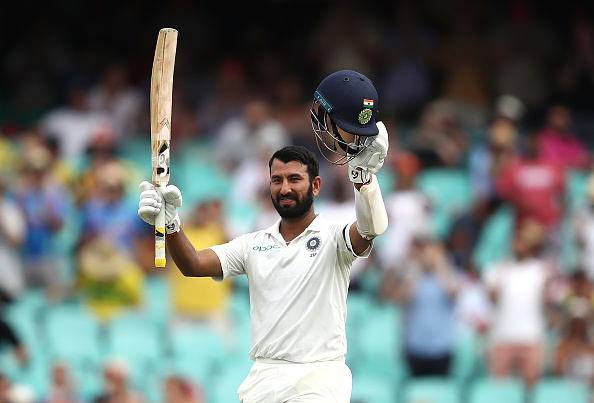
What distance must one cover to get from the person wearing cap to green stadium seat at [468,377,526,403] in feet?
14.9

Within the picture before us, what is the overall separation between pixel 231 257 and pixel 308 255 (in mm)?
513

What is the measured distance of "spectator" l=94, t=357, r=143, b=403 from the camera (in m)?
9.98

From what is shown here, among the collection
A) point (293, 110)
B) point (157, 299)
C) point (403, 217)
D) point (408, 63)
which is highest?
point (408, 63)

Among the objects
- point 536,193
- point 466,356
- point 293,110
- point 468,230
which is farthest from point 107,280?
point 536,193

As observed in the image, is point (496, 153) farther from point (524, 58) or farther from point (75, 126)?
point (75, 126)

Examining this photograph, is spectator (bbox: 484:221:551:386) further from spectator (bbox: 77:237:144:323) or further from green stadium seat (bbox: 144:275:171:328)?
spectator (bbox: 77:237:144:323)

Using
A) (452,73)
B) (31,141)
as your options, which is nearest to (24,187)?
(31,141)

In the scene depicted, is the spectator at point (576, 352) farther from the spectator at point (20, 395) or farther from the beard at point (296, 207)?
the beard at point (296, 207)

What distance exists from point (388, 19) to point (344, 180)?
4.60 m

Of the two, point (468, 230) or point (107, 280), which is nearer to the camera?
point (107, 280)

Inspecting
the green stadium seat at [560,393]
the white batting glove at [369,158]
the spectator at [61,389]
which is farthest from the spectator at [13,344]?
the white batting glove at [369,158]

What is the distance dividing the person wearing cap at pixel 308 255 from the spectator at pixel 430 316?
4634mm

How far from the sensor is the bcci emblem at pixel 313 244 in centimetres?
596

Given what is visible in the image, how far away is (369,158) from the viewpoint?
564 cm
